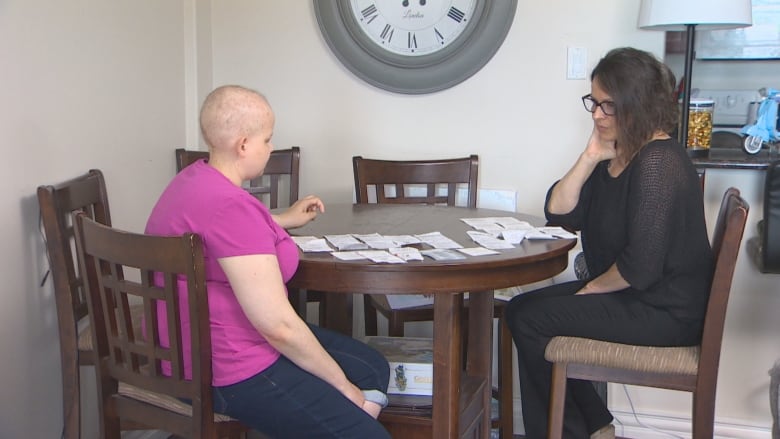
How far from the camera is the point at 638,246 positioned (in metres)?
2.08

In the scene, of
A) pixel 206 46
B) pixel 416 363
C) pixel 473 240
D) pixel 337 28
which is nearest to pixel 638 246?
pixel 473 240

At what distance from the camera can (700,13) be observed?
98.0 inches

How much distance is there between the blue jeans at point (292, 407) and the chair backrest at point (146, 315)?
0.21 feet

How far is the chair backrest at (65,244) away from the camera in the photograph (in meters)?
1.98

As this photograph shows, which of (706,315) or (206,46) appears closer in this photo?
(706,315)

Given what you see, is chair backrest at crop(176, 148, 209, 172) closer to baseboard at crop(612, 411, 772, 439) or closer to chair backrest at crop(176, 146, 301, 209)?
chair backrest at crop(176, 146, 301, 209)

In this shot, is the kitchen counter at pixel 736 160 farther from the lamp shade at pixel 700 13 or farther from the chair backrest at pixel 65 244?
the chair backrest at pixel 65 244

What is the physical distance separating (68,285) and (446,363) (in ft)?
2.99

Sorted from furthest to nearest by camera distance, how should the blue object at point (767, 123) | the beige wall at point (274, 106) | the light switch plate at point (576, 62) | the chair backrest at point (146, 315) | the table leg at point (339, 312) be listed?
1. the light switch plate at point (576, 62)
2. the blue object at point (767, 123)
3. the table leg at point (339, 312)
4. the beige wall at point (274, 106)
5. the chair backrest at point (146, 315)

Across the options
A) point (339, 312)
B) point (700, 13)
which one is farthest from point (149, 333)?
point (700, 13)

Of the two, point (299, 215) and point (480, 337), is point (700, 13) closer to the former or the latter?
point (480, 337)

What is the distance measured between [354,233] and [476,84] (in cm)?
106

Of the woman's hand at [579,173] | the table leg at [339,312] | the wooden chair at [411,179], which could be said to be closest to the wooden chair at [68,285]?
Result: the table leg at [339,312]

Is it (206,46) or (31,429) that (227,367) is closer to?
(31,429)
